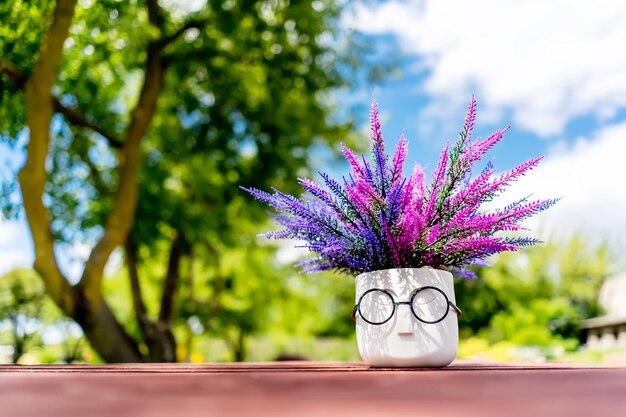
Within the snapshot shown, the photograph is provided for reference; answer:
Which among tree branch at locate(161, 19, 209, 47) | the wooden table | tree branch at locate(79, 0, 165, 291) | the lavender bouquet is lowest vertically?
the wooden table

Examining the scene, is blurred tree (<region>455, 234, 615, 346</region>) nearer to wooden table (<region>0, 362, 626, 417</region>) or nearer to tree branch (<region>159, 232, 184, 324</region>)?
tree branch (<region>159, 232, 184, 324</region>)

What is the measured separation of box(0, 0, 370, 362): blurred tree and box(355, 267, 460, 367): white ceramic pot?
465 cm

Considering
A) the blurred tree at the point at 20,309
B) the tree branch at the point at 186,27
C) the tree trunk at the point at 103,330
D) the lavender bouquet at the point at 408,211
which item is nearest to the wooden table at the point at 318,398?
the lavender bouquet at the point at 408,211

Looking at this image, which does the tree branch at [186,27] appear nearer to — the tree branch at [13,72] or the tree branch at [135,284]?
the tree branch at [13,72]

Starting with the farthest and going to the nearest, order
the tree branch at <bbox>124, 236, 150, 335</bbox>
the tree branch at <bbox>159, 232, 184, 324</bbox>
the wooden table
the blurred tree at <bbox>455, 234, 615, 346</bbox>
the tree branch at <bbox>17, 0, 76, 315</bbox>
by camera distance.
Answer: the blurred tree at <bbox>455, 234, 615, 346</bbox>
the tree branch at <bbox>159, 232, 184, 324</bbox>
the tree branch at <bbox>124, 236, 150, 335</bbox>
the tree branch at <bbox>17, 0, 76, 315</bbox>
the wooden table

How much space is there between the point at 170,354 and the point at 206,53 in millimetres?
4276

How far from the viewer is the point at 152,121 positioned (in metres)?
8.98

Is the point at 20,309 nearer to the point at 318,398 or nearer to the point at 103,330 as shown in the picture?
the point at 103,330

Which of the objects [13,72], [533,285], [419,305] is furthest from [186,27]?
[533,285]

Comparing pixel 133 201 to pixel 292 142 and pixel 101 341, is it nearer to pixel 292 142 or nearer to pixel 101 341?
pixel 101 341

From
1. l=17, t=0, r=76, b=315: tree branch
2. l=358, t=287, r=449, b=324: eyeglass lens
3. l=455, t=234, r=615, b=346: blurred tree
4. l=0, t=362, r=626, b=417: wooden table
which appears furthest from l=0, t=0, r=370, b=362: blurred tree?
l=455, t=234, r=615, b=346: blurred tree

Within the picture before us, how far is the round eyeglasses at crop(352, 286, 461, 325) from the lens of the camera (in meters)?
1.56

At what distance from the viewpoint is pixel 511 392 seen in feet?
2.81

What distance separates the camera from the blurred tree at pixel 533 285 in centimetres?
1886
